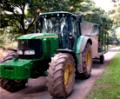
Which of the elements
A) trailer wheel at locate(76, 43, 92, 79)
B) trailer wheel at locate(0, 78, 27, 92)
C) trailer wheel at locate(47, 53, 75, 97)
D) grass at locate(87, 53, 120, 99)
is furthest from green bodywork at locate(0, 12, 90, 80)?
grass at locate(87, 53, 120, 99)

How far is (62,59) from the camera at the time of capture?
8.38m

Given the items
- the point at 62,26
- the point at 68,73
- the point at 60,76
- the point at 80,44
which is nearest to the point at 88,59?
the point at 80,44

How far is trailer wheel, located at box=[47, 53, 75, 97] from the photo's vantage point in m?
7.90

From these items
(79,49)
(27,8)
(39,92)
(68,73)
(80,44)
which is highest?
(27,8)

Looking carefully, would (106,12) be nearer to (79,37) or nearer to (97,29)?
(97,29)

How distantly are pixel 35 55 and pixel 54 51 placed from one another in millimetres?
792

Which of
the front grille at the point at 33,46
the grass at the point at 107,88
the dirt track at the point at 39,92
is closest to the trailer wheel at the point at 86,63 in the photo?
the dirt track at the point at 39,92

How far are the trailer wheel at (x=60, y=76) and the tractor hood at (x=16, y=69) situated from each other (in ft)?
2.70

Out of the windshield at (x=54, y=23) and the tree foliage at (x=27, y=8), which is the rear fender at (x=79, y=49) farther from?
the tree foliage at (x=27, y=8)

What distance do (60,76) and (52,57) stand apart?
1.45m

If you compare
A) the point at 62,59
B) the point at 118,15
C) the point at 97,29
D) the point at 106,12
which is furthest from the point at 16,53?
the point at 106,12

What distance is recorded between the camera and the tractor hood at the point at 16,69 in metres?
8.35

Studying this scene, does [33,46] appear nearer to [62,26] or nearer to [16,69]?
[16,69]

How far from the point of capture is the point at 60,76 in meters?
7.97
